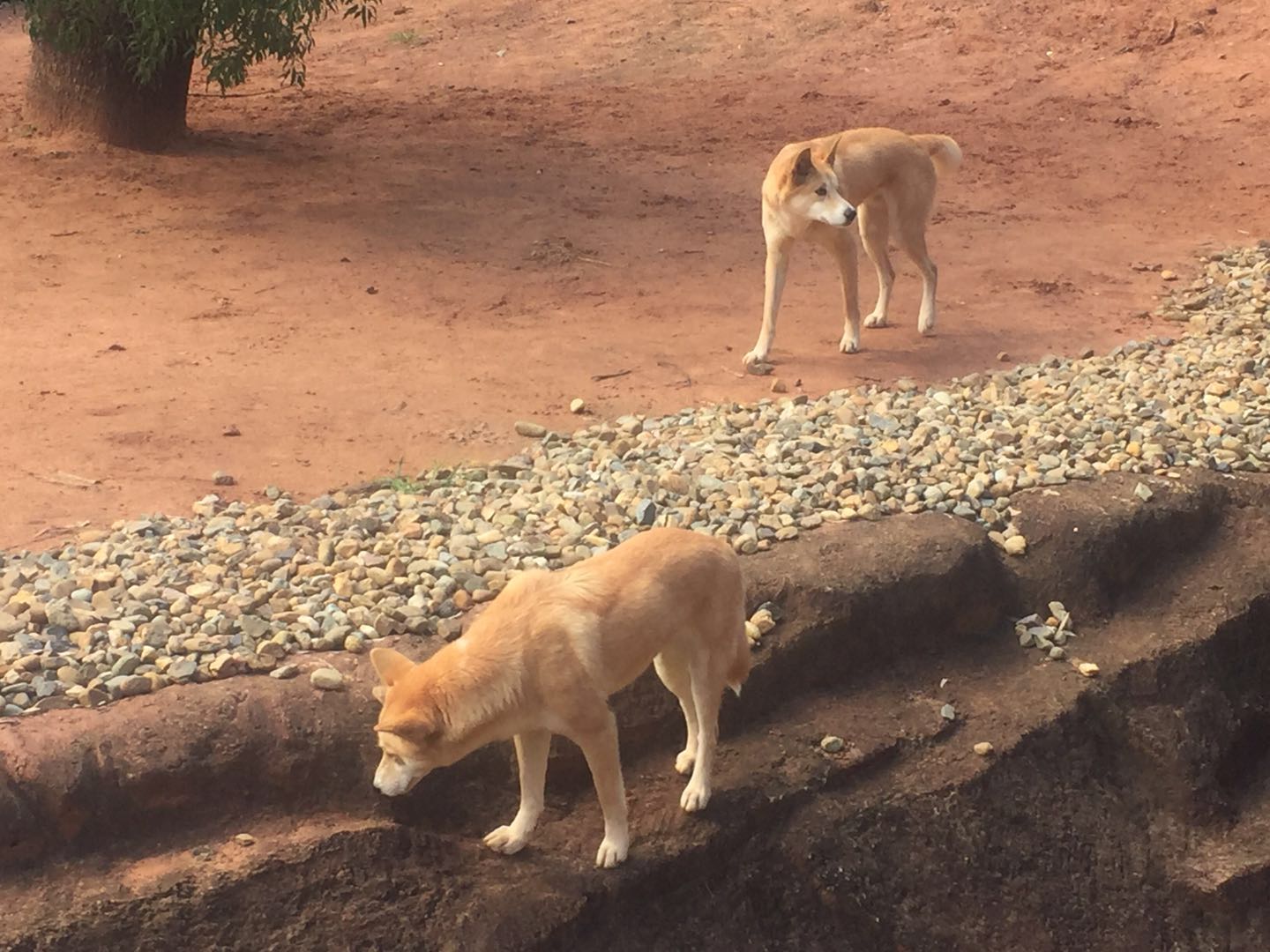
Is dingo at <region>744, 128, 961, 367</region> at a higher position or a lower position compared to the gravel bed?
higher

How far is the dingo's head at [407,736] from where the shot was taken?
11.7 ft

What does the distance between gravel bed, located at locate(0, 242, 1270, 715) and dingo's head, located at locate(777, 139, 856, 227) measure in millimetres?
1019

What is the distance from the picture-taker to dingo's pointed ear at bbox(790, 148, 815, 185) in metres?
7.42

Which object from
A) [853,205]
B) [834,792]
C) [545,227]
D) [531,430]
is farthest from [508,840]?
[545,227]

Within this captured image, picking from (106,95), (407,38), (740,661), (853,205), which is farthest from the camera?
(407,38)

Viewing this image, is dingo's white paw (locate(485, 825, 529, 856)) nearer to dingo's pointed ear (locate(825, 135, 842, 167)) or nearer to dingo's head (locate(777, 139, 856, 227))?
dingo's head (locate(777, 139, 856, 227))

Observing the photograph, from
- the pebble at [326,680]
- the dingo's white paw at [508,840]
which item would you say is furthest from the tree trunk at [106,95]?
the dingo's white paw at [508,840]

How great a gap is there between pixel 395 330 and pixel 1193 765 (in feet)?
17.0

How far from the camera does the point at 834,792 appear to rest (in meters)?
4.62

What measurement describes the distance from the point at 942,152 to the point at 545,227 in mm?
3253

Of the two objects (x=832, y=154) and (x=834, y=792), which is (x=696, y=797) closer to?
(x=834, y=792)

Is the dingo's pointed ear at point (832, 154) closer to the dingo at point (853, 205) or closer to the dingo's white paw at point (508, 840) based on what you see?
the dingo at point (853, 205)

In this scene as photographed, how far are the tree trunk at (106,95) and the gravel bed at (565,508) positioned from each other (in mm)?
6736

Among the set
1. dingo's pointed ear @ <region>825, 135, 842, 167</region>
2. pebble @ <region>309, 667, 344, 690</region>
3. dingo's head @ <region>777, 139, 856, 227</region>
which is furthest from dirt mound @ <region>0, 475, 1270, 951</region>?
dingo's pointed ear @ <region>825, 135, 842, 167</region>
